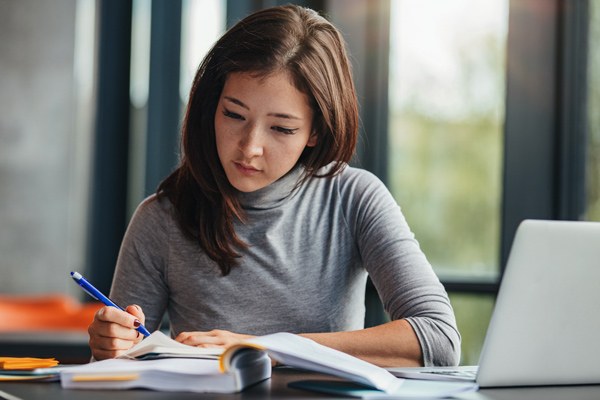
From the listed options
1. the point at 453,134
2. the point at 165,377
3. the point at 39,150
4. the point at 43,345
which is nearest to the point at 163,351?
the point at 165,377

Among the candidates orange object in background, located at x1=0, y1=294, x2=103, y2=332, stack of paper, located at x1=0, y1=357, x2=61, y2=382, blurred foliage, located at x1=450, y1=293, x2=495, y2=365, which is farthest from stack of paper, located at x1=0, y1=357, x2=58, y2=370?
blurred foliage, located at x1=450, y1=293, x2=495, y2=365

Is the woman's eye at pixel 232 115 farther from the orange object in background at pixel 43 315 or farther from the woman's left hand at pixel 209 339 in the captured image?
the orange object in background at pixel 43 315

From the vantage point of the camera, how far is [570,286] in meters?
1.09

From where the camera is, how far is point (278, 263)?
68.6 inches

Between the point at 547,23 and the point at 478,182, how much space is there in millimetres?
553

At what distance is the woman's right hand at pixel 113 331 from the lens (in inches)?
54.0

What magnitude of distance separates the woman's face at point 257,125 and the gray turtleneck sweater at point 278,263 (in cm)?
14

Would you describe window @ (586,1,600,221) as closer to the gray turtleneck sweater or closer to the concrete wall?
the gray turtleneck sweater

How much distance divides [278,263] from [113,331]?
0.45 m

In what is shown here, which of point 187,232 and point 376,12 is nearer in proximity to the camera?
point 187,232

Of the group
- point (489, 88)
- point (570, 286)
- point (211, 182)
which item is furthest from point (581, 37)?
point (570, 286)

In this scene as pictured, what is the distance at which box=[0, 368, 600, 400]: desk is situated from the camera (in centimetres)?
102

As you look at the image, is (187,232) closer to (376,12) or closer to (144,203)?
(144,203)

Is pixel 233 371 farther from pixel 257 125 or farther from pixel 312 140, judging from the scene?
pixel 312 140
